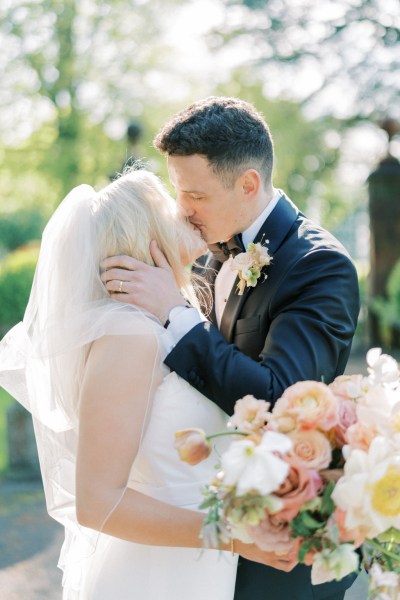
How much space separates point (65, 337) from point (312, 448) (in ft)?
2.87

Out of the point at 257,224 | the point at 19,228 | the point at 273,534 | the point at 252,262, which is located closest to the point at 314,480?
the point at 273,534

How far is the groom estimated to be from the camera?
2.34 m

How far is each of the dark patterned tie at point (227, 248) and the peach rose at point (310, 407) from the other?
1263 millimetres

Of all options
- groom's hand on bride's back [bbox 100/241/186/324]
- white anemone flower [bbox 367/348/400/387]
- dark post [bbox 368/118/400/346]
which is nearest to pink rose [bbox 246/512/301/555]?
white anemone flower [bbox 367/348/400/387]

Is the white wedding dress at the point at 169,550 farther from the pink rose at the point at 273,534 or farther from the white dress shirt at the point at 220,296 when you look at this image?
the pink rose at the point at 273,534

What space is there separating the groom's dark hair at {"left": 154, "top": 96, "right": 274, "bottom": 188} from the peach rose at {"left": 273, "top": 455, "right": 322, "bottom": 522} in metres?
1.42

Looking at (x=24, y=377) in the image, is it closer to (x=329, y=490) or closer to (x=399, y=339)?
(x=329, y=490)

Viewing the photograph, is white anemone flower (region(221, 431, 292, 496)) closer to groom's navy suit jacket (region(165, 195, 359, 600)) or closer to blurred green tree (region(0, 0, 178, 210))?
groom's navy suit jacket (region(165, 195, 359, 600))

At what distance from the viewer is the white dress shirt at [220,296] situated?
7.72 feet

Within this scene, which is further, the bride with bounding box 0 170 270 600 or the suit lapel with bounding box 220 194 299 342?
the suit lapel with bounding box 220 194 299 342

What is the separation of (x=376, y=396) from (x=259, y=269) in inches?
40.5

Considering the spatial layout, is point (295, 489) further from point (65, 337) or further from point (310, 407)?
point (65, 337)

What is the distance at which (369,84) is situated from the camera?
1686cm

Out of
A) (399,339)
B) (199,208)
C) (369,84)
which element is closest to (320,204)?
(369,84)
